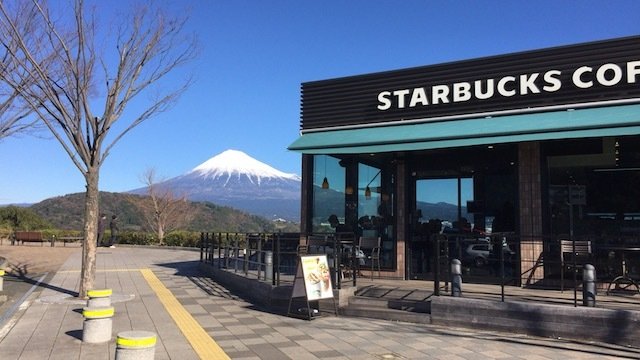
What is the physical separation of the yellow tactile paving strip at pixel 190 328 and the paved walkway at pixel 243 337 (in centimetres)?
1

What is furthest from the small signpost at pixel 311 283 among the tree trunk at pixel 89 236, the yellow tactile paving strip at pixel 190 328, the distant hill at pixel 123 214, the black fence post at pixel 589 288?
the distant hill at pixel 123 214

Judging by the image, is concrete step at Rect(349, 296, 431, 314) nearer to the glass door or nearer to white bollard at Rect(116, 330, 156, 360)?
the glass door

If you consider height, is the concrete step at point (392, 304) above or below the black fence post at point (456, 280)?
below

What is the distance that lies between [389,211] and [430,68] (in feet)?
11.3

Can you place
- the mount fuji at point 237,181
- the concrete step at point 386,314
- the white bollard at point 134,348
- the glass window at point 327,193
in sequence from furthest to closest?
the mount fuji at point 237,181
the glass window at point 327,193
the concrete step at point 386,314
the white bollard at point 134,348

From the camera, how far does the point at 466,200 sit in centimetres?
1189

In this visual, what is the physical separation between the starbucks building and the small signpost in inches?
81.5

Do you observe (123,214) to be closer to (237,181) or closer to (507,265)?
(507,265)

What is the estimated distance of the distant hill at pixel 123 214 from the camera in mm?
58094

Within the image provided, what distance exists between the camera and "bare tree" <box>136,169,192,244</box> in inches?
1539

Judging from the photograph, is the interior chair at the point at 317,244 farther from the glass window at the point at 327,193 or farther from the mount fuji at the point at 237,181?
the mount fuji at the point at 237,181

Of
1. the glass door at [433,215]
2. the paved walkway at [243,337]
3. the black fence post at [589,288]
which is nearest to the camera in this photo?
the paved walkway at [243,337]

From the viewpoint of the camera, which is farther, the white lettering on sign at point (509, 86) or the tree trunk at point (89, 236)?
the tree trunk at point (89, 236)

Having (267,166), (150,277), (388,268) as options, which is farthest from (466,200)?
(267,166)
